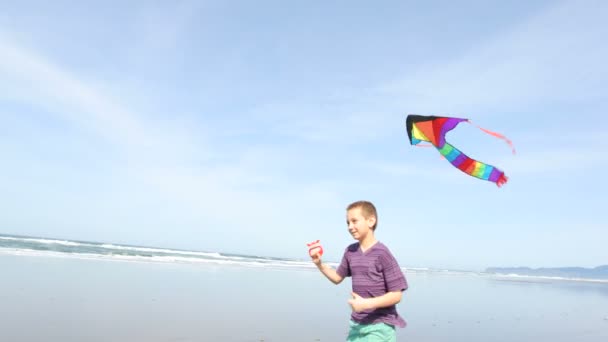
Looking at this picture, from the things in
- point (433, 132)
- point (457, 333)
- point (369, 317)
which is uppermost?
point (433, 132)

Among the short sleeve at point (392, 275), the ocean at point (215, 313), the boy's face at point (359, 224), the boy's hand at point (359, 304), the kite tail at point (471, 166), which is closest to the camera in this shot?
the boy's hand at point (359, 304)

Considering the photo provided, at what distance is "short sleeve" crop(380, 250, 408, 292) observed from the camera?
3324 millimetres

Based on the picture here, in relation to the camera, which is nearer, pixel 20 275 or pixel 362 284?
pixel 362 284

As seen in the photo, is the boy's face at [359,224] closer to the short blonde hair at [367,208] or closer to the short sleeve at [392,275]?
the short blonde hair at [367,208]

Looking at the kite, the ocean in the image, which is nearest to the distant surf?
the ocean

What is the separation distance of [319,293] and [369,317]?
9.79 metres

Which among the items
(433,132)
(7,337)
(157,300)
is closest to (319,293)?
(157,300)

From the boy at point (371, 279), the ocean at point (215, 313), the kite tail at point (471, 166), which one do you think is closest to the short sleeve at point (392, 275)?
the boy at point (371, 279)

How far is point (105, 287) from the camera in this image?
10.4m

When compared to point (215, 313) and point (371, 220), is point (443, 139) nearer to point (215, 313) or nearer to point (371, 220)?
point (371, 220)

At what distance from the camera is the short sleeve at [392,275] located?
10.9ft

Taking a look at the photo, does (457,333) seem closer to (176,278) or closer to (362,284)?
(362,284)

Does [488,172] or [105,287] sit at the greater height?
[488,172]

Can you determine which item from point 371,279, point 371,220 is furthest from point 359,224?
point 371,279
